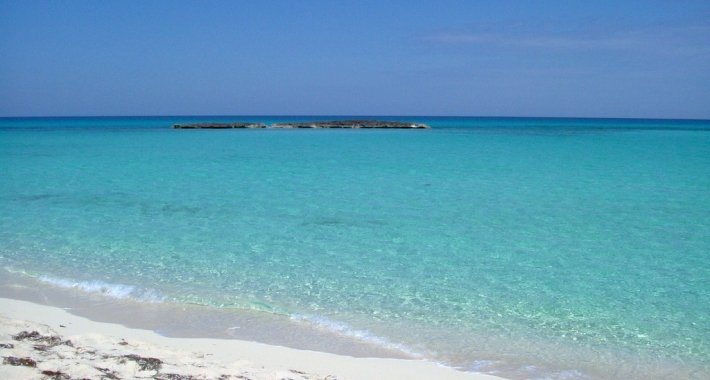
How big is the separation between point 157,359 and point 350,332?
5.17 feet

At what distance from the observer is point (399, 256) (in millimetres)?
7207

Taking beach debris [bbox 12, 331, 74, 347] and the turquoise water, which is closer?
beach debris [bbox 12, 331, 74, 347]

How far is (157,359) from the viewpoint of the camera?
12.8 feet

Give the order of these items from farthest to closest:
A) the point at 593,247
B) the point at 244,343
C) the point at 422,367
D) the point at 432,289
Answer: the point at 593,247 < the point at 432,289 < the point at 244,343 < the point at 422,367

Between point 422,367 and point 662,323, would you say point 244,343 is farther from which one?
point 662,323

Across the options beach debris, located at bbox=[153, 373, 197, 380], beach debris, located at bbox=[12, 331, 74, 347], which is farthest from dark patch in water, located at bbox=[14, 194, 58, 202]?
beach debris, located at bbox=[153, 373, 197, 380]

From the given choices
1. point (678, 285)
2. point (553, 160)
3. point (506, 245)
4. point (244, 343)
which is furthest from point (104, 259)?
point (553, 160)

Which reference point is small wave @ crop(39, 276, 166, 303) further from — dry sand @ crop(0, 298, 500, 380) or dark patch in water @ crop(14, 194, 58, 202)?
dark patch in water @ crop(14, 194, 58, 202)

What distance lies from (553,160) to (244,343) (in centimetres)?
1861

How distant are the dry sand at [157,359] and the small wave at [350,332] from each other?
218 millimetres

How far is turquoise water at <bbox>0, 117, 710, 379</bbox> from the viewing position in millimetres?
4730

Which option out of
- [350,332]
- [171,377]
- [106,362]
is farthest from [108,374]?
[350,332]

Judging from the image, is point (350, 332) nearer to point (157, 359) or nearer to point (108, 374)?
point (157, 359)

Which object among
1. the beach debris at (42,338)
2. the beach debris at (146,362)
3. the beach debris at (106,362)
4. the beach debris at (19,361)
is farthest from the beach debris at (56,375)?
the beach debris at (42,338)
